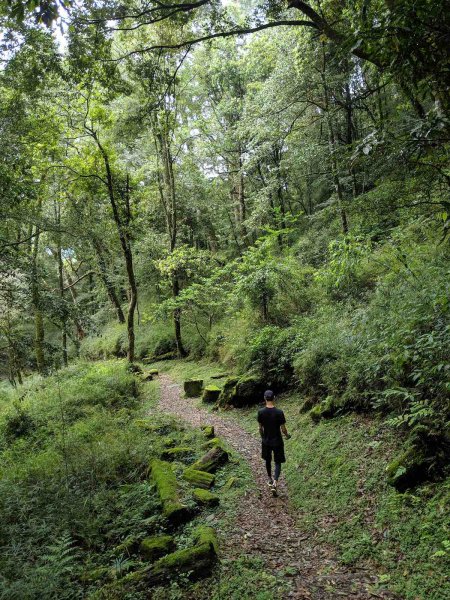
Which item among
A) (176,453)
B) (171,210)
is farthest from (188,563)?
(171,210)

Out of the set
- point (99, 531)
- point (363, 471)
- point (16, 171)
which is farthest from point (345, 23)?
point (99, 531)

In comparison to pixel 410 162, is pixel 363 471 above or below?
below

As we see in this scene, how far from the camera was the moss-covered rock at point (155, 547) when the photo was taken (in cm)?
490

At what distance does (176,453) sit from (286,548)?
389 cm

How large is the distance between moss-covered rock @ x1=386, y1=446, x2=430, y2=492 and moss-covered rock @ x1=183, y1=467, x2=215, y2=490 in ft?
11.2

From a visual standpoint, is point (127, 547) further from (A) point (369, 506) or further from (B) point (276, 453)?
(A) point (369, 506)

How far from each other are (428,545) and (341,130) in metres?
19.8

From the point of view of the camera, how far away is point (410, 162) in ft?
11.3

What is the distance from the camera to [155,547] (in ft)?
16.2

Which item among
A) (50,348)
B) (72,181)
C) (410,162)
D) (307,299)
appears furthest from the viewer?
(72,181)

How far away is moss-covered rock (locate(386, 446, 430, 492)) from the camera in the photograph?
15.3ft

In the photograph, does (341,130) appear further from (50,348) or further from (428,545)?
(428,545)

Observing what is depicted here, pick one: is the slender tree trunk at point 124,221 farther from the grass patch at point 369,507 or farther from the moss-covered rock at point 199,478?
the grass patch at point 369,507

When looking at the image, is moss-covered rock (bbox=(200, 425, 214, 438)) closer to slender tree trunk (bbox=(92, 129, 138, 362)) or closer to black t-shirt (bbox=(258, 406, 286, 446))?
black t-shirt (bbox=(258, 406, 286, 446))
